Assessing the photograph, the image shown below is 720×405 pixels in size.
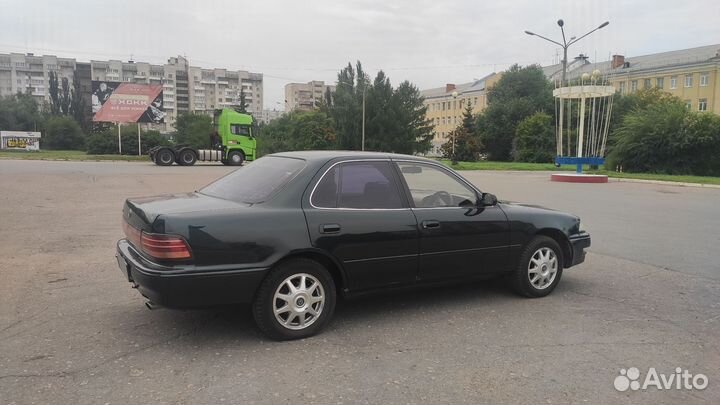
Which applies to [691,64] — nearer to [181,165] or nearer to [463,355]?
[181,165]

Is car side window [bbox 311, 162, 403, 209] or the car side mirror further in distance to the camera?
the car side mirror

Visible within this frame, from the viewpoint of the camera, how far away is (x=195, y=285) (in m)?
3.71

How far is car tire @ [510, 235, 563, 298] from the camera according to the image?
17.2 feet

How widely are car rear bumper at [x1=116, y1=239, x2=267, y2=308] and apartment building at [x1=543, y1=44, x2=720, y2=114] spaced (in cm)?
7067

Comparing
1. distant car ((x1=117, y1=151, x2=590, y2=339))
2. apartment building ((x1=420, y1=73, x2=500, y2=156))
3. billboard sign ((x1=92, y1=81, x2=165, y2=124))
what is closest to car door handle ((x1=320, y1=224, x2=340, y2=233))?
distant car ((x1=117, y1=151, x2=590, y2=339))

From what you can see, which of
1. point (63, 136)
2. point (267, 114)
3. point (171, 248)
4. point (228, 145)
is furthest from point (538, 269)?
point (267, 114)

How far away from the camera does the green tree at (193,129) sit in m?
79.5

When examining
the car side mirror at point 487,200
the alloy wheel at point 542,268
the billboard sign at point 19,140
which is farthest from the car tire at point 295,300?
the billboard sign at point 19,140

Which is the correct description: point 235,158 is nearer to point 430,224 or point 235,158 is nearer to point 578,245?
point 578,245

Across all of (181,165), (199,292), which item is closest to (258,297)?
(199,292)

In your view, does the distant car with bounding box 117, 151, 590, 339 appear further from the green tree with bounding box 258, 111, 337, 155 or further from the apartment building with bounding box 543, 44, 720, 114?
the apartment building with bounding box 543, 44, 720, 114

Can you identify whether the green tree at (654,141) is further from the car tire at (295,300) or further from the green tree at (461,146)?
the car tire at (295,300)

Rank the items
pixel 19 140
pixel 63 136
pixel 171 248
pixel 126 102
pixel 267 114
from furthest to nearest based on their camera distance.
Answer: pixel 267 114, pixel 63 136, pixel 19 140, pixel 126 102, pixel 171 248

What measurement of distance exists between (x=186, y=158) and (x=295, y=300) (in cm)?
3031
